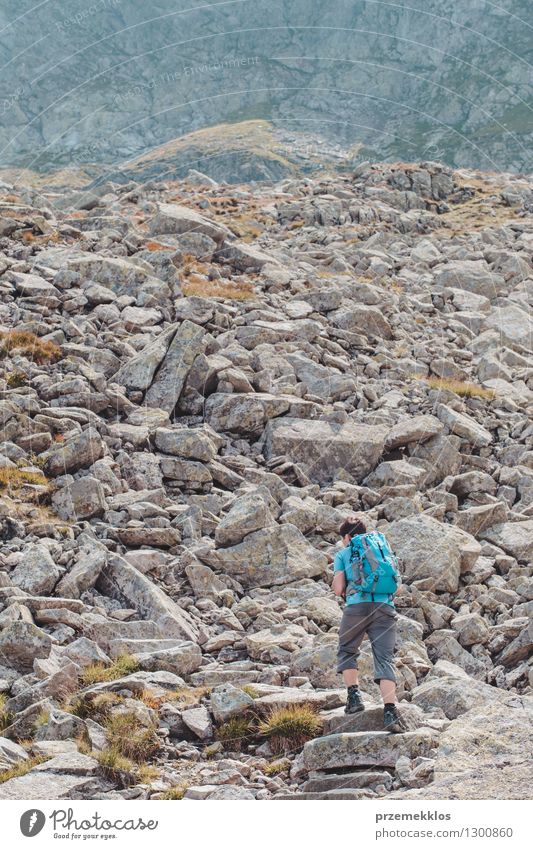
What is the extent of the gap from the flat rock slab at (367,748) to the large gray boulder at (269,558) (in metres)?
5.61

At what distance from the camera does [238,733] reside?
35.5 ft

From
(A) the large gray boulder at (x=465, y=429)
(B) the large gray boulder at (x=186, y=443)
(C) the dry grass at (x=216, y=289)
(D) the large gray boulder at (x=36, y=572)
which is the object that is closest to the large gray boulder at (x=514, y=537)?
(A) the large gray boulder at (x=465, y=429)

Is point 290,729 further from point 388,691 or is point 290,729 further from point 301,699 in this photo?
point 388,691

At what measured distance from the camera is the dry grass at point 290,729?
10.5 metres

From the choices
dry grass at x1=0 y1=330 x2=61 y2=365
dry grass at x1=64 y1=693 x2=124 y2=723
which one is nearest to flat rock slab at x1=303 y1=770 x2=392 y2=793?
dry grass at x1=64 y1=693 x2=124 y2=723

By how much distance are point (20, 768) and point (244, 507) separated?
7327 millimetres

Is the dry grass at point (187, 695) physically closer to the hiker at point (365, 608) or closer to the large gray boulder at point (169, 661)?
the large gray boulder at point (169, 661)

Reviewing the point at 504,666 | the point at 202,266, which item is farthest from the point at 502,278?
the point at 504,666

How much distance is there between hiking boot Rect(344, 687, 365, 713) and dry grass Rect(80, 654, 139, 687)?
3222mm

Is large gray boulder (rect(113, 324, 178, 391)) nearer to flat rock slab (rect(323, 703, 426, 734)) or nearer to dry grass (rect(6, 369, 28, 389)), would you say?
dry grass (rect(6, 369, 28, 389))

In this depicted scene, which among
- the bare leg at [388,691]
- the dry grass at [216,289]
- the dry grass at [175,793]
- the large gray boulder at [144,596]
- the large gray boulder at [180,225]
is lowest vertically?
the dry grass at [175,793]

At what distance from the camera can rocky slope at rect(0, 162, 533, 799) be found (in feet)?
33.9

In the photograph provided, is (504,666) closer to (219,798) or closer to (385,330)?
(219,798)

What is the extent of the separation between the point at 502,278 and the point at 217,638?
86.0 feet
